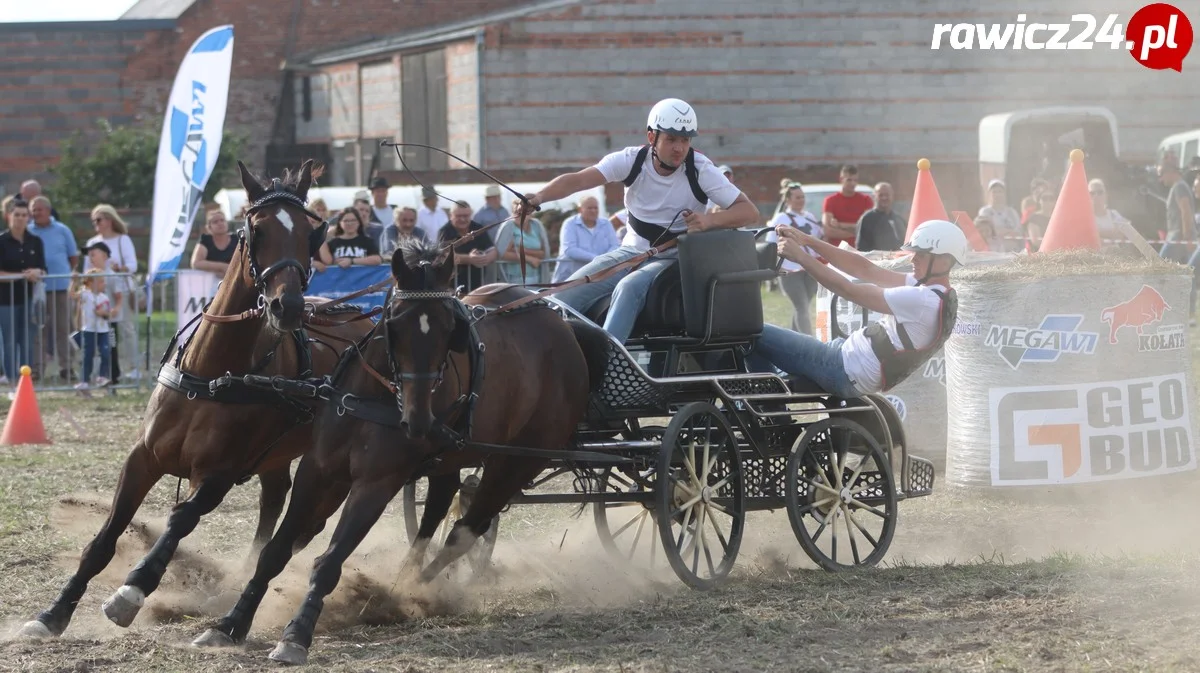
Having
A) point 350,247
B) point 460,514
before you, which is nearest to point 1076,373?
point 460,514

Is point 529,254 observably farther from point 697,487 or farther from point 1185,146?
point 1185,146

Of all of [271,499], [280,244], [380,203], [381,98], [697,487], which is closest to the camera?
[280,244]

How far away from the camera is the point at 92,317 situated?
14.8m

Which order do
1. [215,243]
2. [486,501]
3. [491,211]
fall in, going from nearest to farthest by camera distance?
1. [486,501]
2. [215,243]
3. [491,211]

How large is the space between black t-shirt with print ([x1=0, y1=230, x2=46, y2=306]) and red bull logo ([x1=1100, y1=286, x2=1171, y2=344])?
10.0 metres

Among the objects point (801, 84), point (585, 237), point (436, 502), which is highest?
point (801, 84)

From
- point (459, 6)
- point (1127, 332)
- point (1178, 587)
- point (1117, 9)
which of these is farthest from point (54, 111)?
point (1178, 587)

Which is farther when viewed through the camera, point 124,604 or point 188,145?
point 188,145

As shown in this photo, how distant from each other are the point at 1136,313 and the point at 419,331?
5.31 m

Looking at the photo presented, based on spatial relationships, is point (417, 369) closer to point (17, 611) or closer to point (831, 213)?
point (17, 611)

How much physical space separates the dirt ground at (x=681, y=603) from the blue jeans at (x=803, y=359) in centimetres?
90

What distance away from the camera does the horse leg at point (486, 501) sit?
22.7 feet

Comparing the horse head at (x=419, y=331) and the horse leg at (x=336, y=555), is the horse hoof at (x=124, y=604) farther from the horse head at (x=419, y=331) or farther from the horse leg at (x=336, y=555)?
the horse head at (x=419, y=331)

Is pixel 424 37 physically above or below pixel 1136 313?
above
